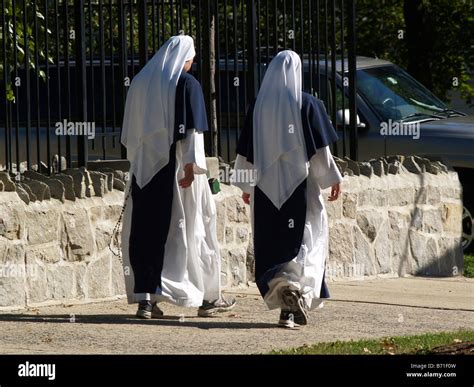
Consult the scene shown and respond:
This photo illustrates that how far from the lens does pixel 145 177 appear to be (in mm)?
9461

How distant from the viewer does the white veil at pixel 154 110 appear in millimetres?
9352

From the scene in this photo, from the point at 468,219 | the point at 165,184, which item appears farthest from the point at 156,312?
the point at 468,219

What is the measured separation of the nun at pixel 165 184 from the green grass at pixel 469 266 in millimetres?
4504

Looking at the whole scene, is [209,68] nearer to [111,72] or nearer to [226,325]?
[111,72]

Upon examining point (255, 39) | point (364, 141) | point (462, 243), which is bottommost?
point (462, 243)

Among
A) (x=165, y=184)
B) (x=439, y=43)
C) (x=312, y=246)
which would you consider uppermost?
(x=439, y=43)

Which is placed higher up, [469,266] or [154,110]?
[154,110]

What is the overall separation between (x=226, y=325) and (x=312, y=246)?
77 cm

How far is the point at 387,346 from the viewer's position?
823 cm

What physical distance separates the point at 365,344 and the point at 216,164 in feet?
10.3

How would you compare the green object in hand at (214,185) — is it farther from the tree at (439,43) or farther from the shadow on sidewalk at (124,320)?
the tree at (439,43)

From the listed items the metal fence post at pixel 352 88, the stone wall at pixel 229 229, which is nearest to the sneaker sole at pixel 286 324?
the stone wall at pixel 229 229
